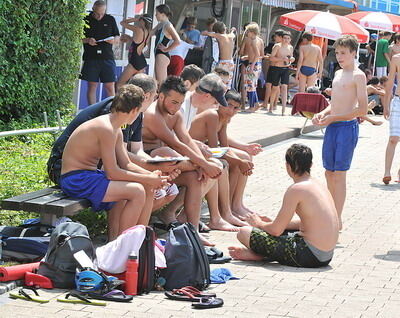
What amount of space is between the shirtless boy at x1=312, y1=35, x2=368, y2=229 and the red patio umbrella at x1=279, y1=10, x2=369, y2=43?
12.6 meters

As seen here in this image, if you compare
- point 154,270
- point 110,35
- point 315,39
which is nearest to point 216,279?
point 154,270

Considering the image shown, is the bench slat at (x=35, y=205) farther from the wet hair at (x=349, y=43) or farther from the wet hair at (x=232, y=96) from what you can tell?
the wet hair at (x=349, y=43)

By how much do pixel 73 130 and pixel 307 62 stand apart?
14.6 m

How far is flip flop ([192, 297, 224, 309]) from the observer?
19.8 ft

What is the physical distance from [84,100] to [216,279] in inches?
375

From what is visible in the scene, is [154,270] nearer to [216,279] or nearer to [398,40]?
[216,279]

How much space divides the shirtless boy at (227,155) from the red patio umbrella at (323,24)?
1232 centimetres

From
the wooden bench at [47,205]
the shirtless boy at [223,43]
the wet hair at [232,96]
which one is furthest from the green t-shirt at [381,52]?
the wooden bench at [47,205]

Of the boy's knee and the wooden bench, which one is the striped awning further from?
the wooden bench

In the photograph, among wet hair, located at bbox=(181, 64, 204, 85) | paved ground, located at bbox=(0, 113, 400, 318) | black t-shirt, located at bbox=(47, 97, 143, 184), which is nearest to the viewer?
paved ground, located at bbox=(0, 113, 400, 318)

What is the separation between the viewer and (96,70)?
1486 centimetres

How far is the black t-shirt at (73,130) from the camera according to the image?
752 cm

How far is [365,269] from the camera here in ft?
25.0

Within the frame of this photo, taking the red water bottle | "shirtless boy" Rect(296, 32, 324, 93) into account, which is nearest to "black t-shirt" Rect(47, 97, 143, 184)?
the red water bottle
